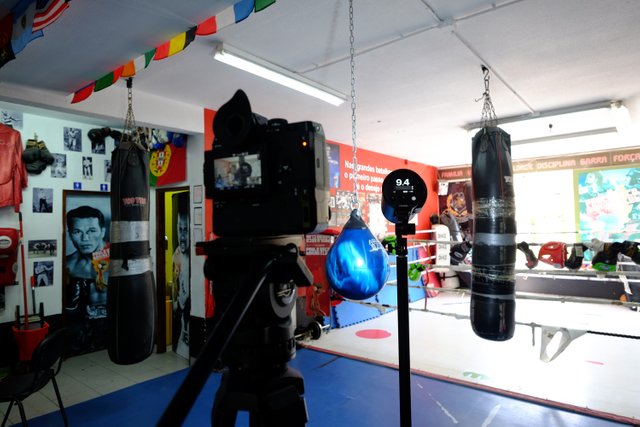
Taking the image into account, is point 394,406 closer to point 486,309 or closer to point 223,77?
point 486,309

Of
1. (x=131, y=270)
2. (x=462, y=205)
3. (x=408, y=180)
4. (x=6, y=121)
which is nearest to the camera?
(x=408, y=180)

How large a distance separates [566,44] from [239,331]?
3.16m

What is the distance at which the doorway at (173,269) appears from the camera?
14.2 ft

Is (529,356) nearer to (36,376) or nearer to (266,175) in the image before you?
(266,175)

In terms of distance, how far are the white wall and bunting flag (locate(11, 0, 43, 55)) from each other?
1238 mm

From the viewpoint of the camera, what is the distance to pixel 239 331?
2.82 ft

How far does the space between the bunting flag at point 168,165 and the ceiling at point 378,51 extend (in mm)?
735

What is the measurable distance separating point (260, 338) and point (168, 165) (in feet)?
13.3

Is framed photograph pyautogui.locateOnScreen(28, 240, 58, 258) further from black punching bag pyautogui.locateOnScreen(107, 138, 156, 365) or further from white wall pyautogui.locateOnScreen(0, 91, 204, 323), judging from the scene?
black punching bag pyautogui.locateOnScreen(107, 138, 156, 365)

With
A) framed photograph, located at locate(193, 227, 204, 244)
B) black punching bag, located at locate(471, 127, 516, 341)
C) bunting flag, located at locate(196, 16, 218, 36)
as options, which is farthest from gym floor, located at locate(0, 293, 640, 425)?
bunting flag, located at locate(196, 16, 218, 36)

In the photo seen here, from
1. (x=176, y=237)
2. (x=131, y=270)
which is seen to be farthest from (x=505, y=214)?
(x=176, y=237)

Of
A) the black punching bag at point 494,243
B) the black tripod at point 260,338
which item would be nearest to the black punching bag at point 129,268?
the black tripod at point 260,338

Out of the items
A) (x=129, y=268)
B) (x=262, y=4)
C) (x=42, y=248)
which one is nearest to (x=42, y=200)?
(x=42, y=248)

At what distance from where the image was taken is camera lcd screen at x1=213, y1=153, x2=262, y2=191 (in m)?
0.93
